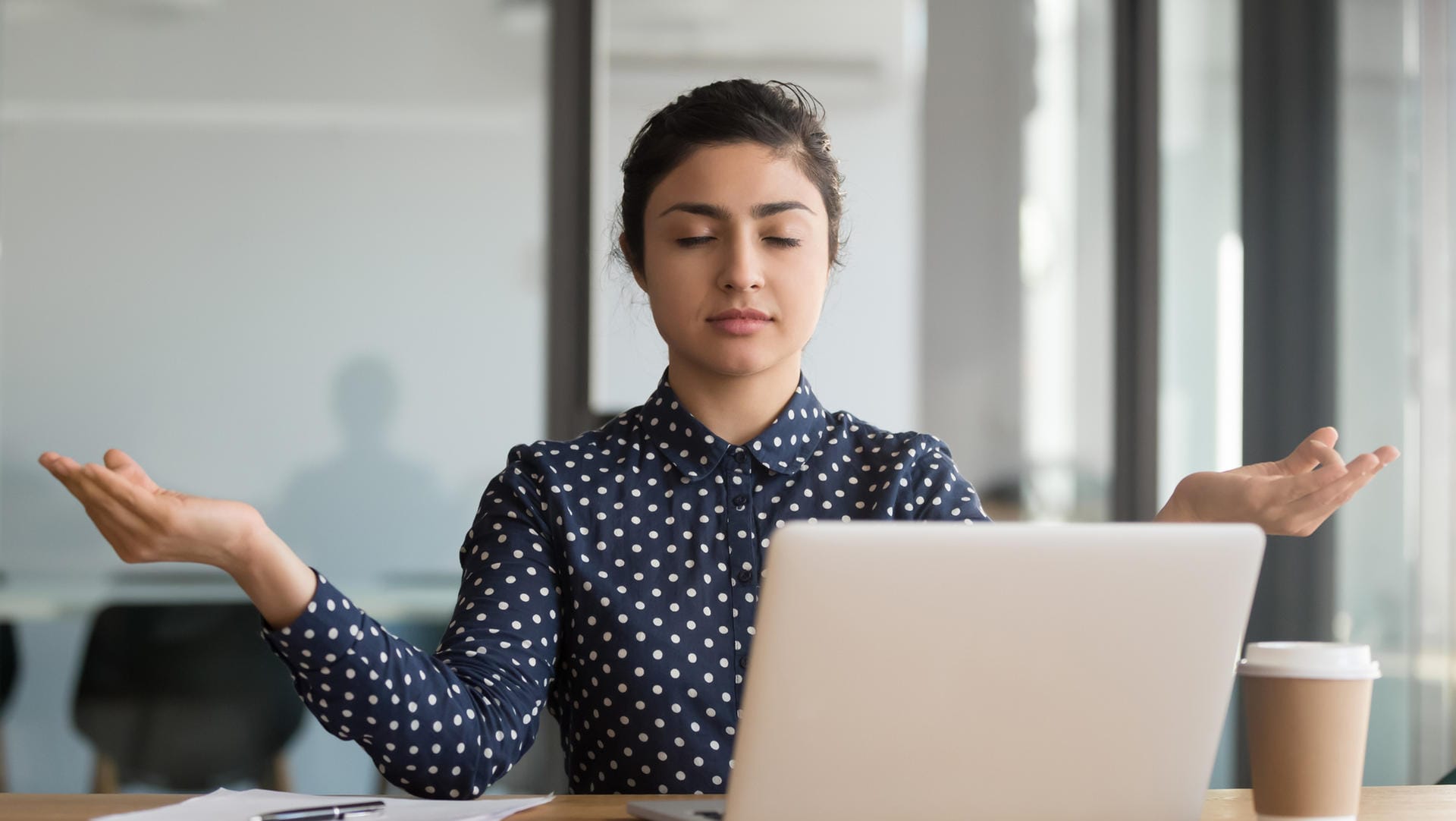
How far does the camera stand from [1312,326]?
9.06 feet

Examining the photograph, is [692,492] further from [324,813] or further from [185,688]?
[185,688]

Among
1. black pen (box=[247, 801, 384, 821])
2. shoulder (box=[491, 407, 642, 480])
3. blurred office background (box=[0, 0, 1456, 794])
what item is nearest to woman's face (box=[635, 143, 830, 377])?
shoulder (box=[491, 407, 642, 480])

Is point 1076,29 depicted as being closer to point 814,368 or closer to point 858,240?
point 858,240

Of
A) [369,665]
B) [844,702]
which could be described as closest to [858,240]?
[369,665]

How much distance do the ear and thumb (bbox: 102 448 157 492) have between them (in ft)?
2.11

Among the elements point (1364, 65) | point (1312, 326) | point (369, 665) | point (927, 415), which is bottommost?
point (369, 665)

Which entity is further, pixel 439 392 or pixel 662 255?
pixel 439 392

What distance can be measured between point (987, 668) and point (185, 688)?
223 cm

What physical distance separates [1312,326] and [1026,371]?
23.1 inches

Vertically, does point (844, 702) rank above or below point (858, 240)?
below

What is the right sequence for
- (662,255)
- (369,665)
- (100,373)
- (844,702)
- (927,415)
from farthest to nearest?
(927,415), (100,373), (662,255), (369,665), (844,702)

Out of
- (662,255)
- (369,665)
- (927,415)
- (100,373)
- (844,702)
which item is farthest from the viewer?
(927,415)

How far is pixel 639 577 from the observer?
1.27m

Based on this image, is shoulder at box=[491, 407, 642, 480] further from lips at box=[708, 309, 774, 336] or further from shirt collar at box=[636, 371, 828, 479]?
lips at box=[708, 309, 774, 336]
